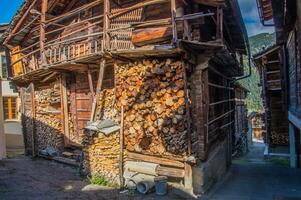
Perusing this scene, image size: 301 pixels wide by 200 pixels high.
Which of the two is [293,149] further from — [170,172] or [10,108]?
[10,108]

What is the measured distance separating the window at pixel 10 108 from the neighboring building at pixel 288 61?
1510 cm

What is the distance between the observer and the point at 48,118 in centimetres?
1208

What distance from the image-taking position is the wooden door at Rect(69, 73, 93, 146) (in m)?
10.7

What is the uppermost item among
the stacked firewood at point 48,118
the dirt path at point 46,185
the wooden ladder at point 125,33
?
the wooden ladder at point 125,33

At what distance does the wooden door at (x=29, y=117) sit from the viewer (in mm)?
12750

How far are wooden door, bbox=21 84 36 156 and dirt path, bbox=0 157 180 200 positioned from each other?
2001mm

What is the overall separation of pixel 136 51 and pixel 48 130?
6.66 meters

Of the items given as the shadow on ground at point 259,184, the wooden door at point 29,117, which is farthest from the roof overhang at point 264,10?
the wooden door at point 29,117

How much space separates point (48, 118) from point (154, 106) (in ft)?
20.7

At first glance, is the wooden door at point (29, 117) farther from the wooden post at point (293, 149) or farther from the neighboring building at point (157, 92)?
the wooden post at point (293, 149)

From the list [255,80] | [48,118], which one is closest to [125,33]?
[48,118]

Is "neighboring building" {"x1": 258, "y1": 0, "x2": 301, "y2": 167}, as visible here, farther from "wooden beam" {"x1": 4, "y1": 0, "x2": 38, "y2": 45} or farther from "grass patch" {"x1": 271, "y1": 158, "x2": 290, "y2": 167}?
"wooden beam" {"x1": 4, "y1": 0, "x2": 38, "y2": 45}

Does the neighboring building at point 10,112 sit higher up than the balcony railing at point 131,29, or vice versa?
the balcony railing at point 131,29

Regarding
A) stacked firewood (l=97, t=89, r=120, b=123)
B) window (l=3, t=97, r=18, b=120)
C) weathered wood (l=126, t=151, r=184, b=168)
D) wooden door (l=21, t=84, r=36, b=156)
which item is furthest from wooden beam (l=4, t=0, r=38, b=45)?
weathered wood (l=126, t=151, r=184, b=168)
